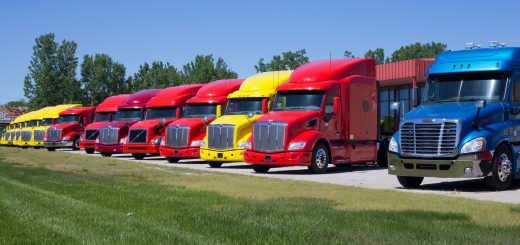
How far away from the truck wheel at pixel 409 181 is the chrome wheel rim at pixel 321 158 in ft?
16.2

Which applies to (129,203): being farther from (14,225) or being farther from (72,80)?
(72,80)

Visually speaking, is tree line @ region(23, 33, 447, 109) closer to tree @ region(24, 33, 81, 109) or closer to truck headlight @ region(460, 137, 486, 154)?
tree @ region(24, 33, 81, 109)

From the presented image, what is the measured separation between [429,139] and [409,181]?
5.10ft

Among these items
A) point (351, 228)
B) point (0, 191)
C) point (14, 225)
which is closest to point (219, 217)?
point (351, 228)

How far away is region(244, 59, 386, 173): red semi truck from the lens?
20.1m

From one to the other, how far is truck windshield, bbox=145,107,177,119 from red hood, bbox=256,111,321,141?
10.1 meters

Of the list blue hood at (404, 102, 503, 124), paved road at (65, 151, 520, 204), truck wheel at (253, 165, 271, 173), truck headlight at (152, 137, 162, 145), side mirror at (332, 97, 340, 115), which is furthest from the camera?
truck headlight at (152, 137, 162, 145)

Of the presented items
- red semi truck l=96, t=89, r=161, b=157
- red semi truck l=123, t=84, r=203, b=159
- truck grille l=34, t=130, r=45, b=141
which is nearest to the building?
red semi truck l=123, t=84, r=203, b=159

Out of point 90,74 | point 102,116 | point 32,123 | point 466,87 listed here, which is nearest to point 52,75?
point 90,74

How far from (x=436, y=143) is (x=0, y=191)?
839 cm

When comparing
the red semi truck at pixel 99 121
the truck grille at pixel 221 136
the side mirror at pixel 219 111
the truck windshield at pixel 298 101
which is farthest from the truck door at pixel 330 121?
the red semi truck at pixel 99 121

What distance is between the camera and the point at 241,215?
374 inches

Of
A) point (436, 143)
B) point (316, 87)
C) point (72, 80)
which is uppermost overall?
point (72, 80)

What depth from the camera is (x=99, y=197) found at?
12.1 m
